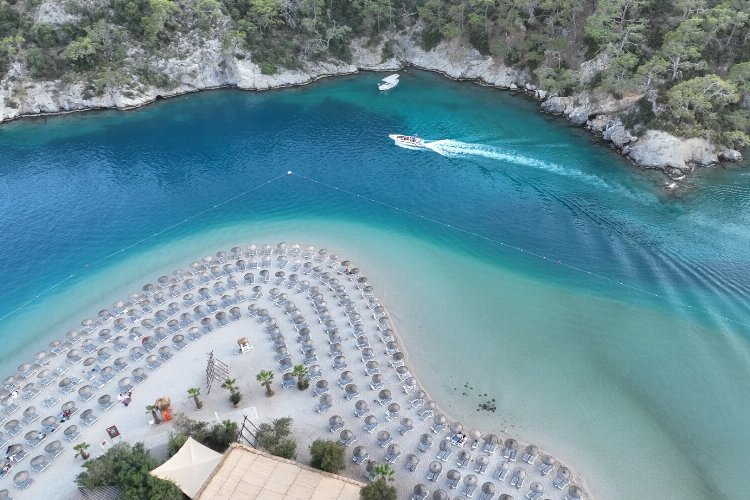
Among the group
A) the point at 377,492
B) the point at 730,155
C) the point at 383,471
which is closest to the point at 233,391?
the point at 383,471

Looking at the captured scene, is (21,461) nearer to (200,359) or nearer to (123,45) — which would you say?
(200,359)

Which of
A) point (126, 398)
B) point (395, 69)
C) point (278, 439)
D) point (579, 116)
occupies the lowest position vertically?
point (126, 398)

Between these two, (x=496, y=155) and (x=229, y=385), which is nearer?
(x=229, y=385)

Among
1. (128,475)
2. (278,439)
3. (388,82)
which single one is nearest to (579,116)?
(388,82)

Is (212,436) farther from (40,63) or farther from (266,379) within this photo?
(40,63)

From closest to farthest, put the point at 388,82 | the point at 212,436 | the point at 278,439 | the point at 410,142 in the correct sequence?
1. the point at 278,439
2. the point at 212,436
3. the point at 410,142
4. the point at 388,82

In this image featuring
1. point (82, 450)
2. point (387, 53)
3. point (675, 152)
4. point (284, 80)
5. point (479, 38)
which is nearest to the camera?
point (82, 450)

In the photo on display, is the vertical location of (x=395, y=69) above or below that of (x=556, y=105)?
above
